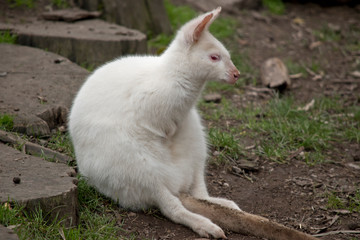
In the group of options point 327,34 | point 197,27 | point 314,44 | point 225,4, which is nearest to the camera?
point 197,27

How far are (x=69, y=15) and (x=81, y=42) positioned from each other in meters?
1.12

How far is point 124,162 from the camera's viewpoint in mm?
Result: 3918

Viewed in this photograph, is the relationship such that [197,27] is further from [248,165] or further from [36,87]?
[36,87]

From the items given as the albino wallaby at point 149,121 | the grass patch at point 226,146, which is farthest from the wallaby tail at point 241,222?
the grass patch at point 226,146

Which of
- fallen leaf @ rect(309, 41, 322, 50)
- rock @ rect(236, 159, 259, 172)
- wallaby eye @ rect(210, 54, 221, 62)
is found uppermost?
wallaby eye @ rect(210, 54, 221, 62)

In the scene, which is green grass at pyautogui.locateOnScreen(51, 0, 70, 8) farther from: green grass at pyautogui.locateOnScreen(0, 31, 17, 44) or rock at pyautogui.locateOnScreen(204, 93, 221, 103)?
rock at pyautogui.locateOnScreen(204, 93, 221, 103)

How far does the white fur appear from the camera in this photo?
394 cm

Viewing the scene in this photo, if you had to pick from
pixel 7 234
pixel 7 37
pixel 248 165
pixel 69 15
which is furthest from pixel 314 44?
pixel 7 234

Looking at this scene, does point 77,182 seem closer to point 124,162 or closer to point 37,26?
point 124,162

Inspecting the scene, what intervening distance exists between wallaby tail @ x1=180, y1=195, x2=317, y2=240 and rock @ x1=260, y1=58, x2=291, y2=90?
3.61 meters

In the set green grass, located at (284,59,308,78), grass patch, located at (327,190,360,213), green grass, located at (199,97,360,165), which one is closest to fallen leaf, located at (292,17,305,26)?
green grass, located at (284,59,308,78)

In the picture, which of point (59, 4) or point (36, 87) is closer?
point (36, 87)

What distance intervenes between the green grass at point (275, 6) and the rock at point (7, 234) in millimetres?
8513

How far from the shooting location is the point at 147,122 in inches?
158
